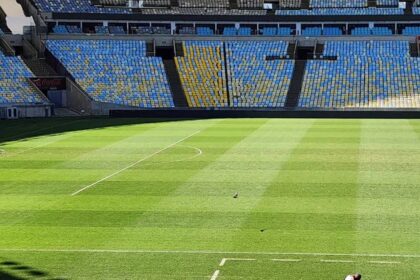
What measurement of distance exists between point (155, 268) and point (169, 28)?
6740 centimetres

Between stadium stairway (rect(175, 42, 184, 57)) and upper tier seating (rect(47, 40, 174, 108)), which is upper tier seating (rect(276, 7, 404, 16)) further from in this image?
upper tier seating (rect(47, 40, 174, 108))

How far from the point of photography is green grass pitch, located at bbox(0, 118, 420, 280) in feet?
68.2

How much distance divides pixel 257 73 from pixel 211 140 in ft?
95.8

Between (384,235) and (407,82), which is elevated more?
(407,82)

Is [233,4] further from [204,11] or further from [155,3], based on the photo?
[155,3]

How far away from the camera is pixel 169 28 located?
85812mm

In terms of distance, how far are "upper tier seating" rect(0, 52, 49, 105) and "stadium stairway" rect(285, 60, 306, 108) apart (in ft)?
75.0

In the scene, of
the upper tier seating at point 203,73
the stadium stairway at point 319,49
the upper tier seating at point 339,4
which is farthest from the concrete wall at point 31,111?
the upper tier seating at point 339,4

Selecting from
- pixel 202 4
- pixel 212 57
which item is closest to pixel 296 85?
pixel 212 57

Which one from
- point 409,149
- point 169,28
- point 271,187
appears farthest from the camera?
point 169,28

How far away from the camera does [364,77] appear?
75188mm

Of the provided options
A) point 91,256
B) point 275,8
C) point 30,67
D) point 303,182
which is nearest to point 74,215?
point 91,256

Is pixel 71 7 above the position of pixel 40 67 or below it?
above

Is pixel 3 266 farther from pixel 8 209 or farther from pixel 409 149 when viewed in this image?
pixel 409 149
